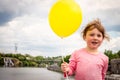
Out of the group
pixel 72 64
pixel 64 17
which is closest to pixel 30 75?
pixel 64 17

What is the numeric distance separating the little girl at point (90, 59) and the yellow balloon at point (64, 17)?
340 millimetres

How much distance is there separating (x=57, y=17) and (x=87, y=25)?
0.47m

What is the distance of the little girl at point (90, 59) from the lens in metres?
4.04

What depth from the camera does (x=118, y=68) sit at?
51.3 metres

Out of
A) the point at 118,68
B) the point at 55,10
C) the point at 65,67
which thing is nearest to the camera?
the point at 65,67

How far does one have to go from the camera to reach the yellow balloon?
177 inches

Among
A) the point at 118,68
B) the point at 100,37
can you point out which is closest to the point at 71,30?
the point at 100,37

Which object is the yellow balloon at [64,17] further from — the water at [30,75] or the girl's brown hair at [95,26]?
the water at [30,75]

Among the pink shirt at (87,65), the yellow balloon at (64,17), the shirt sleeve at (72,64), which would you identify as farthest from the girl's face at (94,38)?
the yellow balloon at (64,17)

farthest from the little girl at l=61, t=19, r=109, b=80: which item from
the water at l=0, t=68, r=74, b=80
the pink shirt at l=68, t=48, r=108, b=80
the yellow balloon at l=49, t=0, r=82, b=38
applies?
the water at l=0, t=68, r=74, b=80

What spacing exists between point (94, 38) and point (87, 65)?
32 centimetres

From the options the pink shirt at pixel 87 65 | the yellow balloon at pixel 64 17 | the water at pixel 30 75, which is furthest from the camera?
the water at pixel 30 75

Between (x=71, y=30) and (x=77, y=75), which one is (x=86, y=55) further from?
(x=71, y=30)

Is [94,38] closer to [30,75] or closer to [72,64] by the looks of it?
[72,64]
